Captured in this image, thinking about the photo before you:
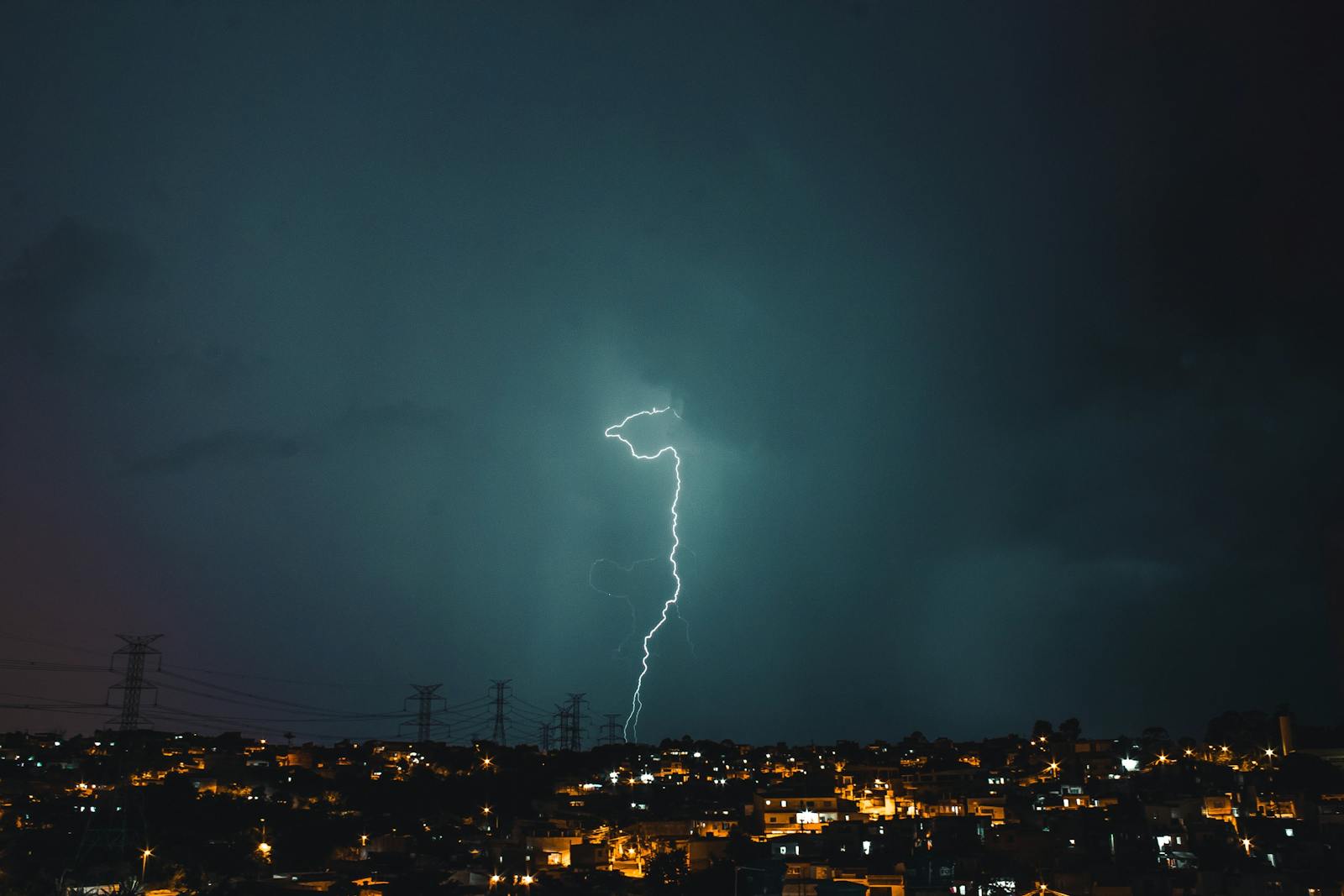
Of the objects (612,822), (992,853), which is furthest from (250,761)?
(992,853)

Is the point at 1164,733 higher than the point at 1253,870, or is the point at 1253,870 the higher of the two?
the point at 1164,733

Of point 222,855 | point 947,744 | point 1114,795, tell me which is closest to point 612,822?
point 222,855

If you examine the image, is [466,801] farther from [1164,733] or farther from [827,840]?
[1164,733]

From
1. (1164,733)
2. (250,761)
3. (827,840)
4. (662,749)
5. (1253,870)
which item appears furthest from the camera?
(662,749)

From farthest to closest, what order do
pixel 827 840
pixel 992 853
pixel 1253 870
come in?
1. pixel 827 840
2. pixel 992 853
3. pixel 1253 870

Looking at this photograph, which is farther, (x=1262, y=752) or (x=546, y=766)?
(x=546, y=766)

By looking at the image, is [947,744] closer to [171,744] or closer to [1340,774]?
[1340,774]
